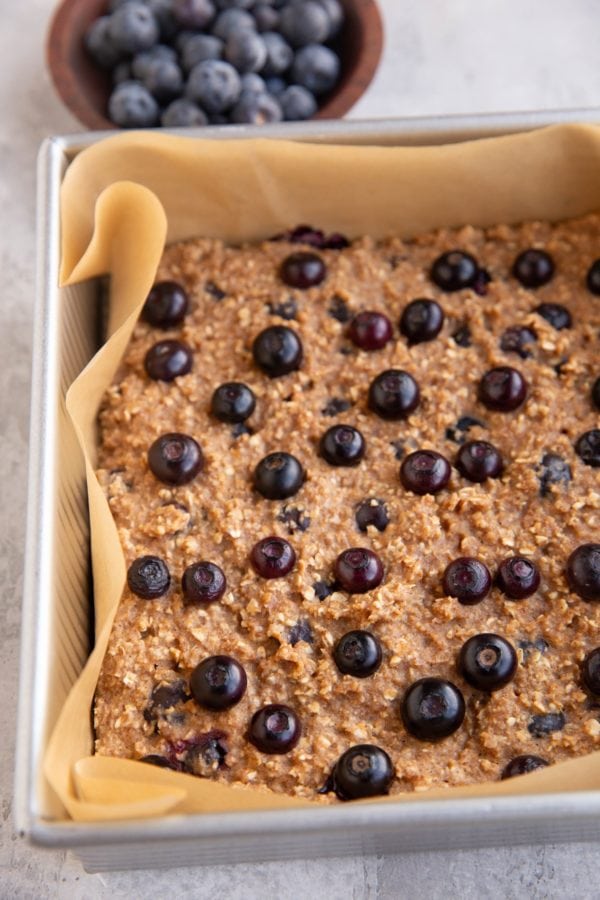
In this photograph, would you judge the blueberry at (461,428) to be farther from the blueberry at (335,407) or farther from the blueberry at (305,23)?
the blueberry at (305,23)

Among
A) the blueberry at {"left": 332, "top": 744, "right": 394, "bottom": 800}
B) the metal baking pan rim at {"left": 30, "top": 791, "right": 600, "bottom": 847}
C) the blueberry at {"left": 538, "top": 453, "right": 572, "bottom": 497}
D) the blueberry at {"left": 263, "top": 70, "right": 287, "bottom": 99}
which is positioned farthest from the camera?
the blueberry at {"left": 263, "top": 70, "right": 287, "bottom": 99}

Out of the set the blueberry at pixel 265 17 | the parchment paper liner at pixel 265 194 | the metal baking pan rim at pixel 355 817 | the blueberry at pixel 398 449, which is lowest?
the metal baking pan rim at pixel 355 817

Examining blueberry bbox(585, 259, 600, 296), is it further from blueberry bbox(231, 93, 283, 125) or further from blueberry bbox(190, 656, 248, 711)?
blueberry bbox(190, 656, 248, 711)

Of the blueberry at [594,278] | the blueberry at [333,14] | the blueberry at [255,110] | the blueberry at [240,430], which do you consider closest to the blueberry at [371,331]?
the blueberry at [240,430]

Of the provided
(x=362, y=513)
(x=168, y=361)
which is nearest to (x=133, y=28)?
(x=168, y=361)

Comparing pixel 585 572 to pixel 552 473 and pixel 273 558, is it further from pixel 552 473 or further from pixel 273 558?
pixel 273 558

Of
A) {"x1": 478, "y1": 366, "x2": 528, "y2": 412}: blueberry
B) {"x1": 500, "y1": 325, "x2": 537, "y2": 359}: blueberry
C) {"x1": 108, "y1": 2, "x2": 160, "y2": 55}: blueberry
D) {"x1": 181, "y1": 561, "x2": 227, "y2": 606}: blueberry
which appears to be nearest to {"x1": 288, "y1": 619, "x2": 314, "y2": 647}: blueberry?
{"x1": 181, "y1": 561, "x2": 227, "y2": 606}: blueberry

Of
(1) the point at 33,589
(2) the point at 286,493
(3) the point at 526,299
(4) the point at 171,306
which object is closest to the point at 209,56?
(4) the point at 171,306
